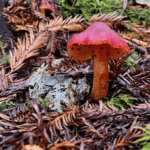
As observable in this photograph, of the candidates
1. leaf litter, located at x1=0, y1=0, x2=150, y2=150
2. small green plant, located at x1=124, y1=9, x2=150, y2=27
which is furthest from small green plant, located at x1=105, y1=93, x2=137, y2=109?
small green plant, located at x1=124, y1=9, x2=150, y2=27

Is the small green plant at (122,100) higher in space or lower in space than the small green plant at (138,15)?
lower

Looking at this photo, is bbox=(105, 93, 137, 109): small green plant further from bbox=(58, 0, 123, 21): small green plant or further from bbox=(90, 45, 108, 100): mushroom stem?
bbox=(58, 0, 123, 21): small green plant

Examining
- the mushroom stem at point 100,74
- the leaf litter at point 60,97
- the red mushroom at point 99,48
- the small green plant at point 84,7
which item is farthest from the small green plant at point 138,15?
the mushroom stem at point 100,74

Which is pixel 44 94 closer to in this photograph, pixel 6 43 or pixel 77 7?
pixel 6 43

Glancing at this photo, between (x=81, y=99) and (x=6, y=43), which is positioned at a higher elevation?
(x=6, y=43)

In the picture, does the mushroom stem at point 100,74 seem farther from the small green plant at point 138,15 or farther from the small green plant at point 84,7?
the small green plant at point 138,15

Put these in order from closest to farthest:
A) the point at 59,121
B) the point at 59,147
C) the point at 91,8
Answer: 1. the point at 59,147
2. the point at 59,121
3. the point at 91,8

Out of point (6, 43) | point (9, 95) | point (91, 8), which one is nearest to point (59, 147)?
point (9, 95)
